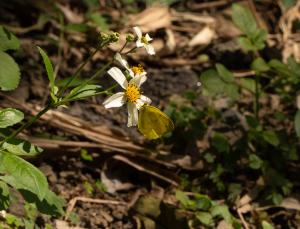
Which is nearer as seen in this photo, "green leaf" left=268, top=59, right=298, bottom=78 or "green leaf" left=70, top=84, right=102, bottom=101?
"green leaf" left=70, top=84, right=102, bottom=101

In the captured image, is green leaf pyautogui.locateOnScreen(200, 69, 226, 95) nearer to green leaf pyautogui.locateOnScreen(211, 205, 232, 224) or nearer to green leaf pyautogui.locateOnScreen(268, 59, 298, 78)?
green leaf pyautogui.locateOnScreen(268, 59, 298, 78)

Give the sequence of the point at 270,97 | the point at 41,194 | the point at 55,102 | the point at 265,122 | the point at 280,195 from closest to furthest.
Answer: the point at 41,194
the point at 55,102
the point at 280,195
the point at 265,122
the point at 270,97

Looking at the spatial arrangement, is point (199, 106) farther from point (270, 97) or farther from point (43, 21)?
point (43, 21)

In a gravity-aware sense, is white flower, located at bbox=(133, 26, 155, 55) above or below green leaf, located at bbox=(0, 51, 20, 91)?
above

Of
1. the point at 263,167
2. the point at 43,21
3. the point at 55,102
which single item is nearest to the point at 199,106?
the point at 263,167

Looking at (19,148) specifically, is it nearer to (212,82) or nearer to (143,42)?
(143,42)

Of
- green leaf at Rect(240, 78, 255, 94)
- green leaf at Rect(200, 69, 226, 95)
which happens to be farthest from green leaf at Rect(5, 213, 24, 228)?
green leaf at Rect(240, 78, 255, 94)
